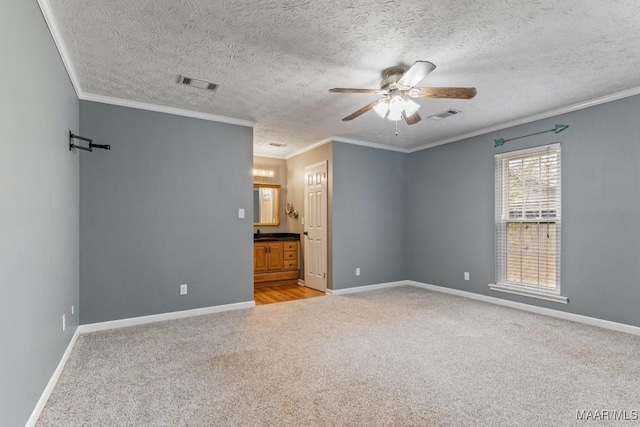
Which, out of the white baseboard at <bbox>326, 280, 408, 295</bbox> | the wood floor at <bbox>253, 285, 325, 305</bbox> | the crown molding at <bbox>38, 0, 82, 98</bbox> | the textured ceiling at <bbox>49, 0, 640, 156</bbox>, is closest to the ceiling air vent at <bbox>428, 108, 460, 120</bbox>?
the textured ceiling at <bbox>49, 0, 640, 156</bbox>

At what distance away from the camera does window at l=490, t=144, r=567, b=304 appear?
161 inches

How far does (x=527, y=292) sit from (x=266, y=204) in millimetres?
4589

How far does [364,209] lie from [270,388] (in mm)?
3693

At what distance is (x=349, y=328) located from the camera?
358 cm

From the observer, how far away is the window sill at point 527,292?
13.1 ft

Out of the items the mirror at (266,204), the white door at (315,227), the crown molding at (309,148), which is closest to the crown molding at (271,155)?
the crown molding at (309,148)

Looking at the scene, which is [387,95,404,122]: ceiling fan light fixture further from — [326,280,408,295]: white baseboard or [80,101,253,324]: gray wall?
[326,280,408,295]: white baseboard

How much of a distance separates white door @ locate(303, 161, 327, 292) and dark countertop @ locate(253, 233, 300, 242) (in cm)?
33

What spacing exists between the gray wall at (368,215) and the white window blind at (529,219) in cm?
171

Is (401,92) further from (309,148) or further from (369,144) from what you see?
(309,148)

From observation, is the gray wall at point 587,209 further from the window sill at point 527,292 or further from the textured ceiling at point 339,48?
the textured ceiling at point 339,48

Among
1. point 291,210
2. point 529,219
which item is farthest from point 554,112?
point 291,210

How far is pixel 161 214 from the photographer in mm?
3912

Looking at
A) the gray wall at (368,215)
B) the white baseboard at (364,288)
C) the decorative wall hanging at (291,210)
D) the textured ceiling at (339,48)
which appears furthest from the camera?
the decorative wall hanging at (291,210)
